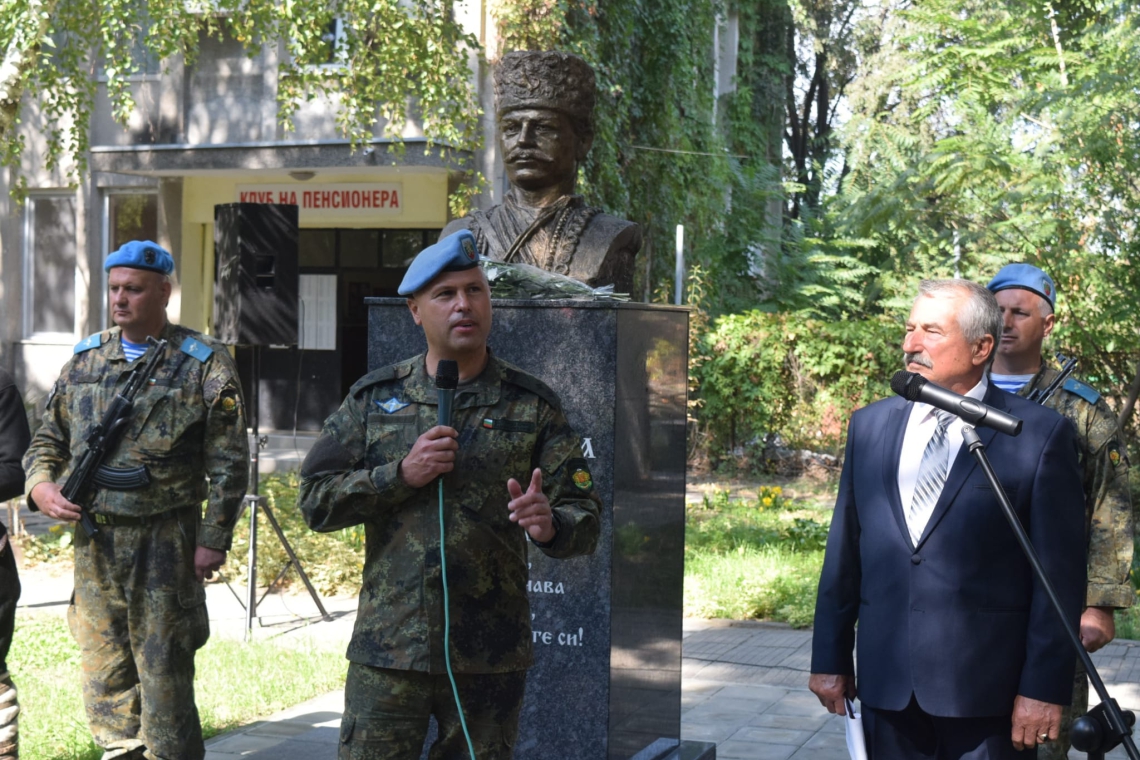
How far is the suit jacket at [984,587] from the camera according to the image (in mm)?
3586

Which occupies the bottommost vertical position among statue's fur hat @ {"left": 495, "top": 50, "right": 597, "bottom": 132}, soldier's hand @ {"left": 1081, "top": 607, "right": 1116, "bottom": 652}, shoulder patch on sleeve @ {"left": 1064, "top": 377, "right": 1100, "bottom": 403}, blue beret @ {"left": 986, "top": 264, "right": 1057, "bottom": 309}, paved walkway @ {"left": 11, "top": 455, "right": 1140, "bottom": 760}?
paved walkway @ {"left": 11, "top": 455, "right": 1140, "bottom": 760}

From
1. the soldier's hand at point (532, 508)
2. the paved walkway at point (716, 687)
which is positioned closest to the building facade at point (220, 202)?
the paved walkway at point (716, 687)

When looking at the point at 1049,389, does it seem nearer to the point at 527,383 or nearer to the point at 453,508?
the point at 527,383

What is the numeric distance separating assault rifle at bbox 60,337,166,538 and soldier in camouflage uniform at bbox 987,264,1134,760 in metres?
3.27

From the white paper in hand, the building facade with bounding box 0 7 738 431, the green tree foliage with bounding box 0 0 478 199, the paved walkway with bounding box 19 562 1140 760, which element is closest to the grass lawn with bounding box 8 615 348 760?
the paved walkway with bounding box 19 562 1140 760

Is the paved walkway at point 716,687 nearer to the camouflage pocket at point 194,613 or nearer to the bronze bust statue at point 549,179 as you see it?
the camouflage pocket at point 194,613

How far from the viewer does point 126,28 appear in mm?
11820

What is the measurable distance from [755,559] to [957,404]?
7987 millimetres

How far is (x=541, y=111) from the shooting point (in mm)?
5742

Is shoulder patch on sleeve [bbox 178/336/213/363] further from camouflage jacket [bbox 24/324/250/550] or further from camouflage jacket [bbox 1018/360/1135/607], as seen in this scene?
camouflage jacket [bbox 1018/360/1135/607]

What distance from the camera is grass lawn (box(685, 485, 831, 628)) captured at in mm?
9734

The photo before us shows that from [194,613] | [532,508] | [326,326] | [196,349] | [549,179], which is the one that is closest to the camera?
[532,508]

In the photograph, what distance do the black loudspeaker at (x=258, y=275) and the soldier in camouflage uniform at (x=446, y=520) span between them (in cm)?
618

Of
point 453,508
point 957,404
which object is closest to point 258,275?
point 453,508
